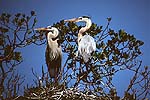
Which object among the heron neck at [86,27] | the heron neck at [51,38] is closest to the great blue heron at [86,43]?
the heron neck at [86,27]

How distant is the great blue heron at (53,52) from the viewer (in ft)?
8.01

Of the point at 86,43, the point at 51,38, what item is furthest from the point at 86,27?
the point at 51,38

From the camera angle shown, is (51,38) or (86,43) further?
(51,38)

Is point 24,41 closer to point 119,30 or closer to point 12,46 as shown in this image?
point 12,46

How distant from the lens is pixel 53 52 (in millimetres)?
2572

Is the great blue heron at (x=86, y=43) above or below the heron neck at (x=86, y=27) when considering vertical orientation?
below

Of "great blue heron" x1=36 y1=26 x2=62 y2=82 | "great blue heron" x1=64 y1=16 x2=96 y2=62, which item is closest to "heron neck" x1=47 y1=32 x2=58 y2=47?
"great blue heron" x1=36 y1=26 x2=62 y2=82

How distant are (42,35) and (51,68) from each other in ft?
1.04

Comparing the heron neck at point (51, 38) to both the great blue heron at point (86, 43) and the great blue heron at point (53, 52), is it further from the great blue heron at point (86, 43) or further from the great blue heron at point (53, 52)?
the great blue heron at point (86, 43)

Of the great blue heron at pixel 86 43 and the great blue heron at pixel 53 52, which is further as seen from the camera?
the great blue heron at pixel 53 52

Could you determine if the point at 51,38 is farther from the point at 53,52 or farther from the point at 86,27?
the point at 86,27

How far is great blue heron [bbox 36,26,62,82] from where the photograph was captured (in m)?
2.44

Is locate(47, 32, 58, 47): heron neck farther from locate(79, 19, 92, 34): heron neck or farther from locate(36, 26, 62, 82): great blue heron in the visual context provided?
locate(79, 19, 92, 34): heron neck

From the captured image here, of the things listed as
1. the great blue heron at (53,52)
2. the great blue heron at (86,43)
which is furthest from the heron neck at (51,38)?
the great blue heron at (86,43)
